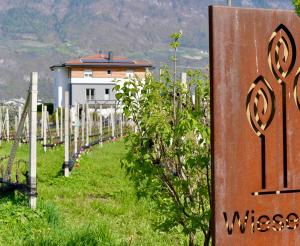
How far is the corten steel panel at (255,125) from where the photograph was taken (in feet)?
12.6

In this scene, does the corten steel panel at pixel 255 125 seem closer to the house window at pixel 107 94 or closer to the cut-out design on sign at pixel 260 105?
the cut-out design on sign at pixel 260 105

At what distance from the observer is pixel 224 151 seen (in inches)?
152

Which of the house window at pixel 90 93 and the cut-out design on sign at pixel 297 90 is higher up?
the house window at pixel 90 93

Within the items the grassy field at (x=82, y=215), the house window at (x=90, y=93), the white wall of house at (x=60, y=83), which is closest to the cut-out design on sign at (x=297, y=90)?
the grassy field at (x=82, y=215)

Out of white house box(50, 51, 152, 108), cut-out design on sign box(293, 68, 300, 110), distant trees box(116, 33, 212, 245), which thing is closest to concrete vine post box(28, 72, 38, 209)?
distant trees box(116, 33, 212, 245)

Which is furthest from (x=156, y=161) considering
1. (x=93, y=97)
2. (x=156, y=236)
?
(x=93, y=97)

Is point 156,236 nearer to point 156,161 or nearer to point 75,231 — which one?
point 75,231

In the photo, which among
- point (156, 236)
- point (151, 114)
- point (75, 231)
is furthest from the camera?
point (156, 236)

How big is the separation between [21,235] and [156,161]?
2.43m

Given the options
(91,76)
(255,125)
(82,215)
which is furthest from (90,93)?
(255,125)

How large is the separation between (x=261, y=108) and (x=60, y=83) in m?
68.3

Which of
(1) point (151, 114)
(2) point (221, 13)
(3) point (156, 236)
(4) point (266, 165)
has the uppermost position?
(2) point (221, 13)

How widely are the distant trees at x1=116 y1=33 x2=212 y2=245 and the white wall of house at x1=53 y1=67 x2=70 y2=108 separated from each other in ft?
203

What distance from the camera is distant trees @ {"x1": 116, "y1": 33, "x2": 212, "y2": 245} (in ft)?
17.9
